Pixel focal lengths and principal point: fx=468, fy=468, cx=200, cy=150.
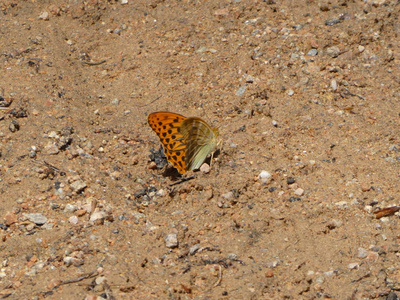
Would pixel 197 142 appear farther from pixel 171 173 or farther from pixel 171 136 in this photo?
pixel 171 173

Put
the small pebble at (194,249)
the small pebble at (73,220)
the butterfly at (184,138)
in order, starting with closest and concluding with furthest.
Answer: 1. the small pebble at (194,249)
2. the small pebble at (73,220)
3. the butterfly at (184,138)

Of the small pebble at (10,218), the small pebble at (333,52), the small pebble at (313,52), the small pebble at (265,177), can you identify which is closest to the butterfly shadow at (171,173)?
the small pebble at (265,177)

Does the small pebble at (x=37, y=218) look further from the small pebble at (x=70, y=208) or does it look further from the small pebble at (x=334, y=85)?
the small pebble at (x=334, y=85)

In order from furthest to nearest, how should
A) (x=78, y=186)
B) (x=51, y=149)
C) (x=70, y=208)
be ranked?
(x=51, y=149) → (x=78, y=186) → (x=70, y=208)

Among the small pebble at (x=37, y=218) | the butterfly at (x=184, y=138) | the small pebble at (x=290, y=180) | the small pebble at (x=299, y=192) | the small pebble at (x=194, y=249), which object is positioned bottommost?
the small pebble at (x=299, y=192)

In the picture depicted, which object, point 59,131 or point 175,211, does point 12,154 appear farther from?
point 175,211

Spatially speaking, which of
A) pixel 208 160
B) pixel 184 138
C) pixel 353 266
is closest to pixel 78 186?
pixel 184 138

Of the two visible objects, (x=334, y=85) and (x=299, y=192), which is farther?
(x=334, y=85)

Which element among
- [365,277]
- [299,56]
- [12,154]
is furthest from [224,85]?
[365,277]

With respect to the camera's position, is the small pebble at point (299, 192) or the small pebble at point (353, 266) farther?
the small pebble at point (299, 192)
